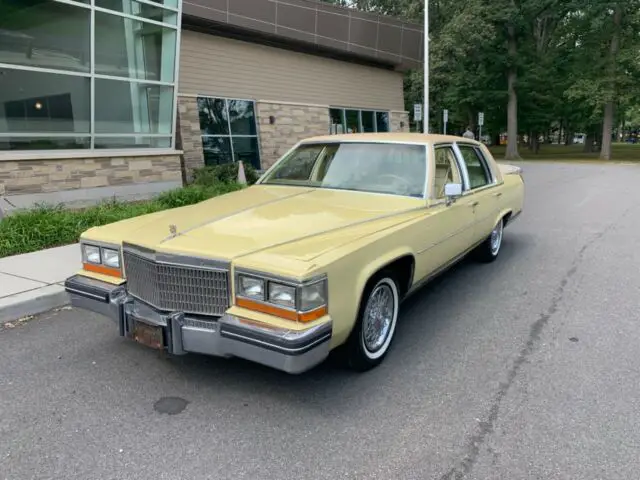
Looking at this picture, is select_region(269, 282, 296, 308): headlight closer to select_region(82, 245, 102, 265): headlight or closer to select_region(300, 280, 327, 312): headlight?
select_region(300, 280, 327, 312): headlight

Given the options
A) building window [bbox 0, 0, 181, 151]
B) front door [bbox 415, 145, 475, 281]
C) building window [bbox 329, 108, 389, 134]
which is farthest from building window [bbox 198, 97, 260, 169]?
front door [bbox 415, 145, 475, 281]

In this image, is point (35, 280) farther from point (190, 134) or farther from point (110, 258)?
point (190, 134)

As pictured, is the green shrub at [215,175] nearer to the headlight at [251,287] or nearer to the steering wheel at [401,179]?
the steering wheel at [401,179]

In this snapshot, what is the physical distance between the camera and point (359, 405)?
3117mm

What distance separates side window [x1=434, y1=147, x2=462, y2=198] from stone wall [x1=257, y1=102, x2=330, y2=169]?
11.3 meters

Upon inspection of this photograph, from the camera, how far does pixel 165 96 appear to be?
1118 cm

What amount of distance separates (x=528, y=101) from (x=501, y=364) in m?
37.7

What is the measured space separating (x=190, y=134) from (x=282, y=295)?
1196 centimetres

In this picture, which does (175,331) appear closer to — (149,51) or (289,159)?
(289,159)

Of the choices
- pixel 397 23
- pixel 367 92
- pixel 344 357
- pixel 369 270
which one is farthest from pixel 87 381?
pixel 397 23

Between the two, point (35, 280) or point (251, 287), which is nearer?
point (251, 287)

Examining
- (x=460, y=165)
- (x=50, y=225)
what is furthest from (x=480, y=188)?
(x=50, y=225)

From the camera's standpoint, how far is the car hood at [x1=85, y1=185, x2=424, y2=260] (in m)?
3.14

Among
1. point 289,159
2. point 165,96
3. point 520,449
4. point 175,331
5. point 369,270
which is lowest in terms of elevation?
point 520,449
